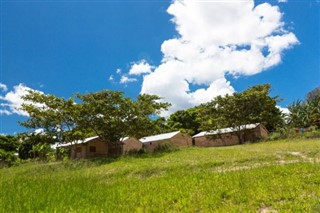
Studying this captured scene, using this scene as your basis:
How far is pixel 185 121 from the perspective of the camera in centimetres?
5700

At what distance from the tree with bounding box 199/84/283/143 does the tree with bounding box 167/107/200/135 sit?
16889mm

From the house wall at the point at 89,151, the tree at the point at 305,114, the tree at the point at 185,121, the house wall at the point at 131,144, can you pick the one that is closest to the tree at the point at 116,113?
the house wall at the point at 89,151

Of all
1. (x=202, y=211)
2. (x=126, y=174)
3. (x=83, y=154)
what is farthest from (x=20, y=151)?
(x=202, y=211)

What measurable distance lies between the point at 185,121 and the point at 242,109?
69.7 feet

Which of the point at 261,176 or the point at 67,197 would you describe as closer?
the point at 67,197

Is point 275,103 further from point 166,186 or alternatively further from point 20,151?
point 20,151

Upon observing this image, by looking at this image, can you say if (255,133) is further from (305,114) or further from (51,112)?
(51,112)

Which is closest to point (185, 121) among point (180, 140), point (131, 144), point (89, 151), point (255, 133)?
point (180, 140)

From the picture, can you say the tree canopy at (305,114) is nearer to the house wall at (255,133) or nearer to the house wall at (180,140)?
the house wall at (255,133)

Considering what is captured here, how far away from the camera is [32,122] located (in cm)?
2670

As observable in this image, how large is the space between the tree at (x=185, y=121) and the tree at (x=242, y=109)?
16889 millimetres

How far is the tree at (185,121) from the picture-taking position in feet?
184

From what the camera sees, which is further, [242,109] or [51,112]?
[242,109]

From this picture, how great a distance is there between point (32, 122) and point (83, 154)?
37.1ft
